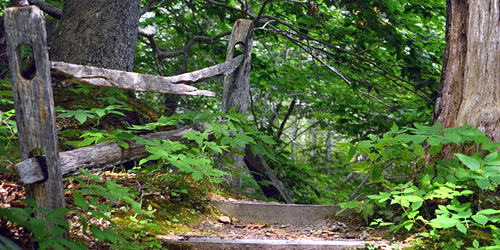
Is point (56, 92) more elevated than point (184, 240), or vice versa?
point (56, 92)

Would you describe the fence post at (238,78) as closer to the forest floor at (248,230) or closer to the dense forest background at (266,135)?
the dense forest background at (266,135)

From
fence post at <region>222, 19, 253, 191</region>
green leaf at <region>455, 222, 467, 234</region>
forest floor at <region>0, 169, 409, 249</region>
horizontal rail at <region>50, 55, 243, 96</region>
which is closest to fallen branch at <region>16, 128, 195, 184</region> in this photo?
forest floor at <region>0, 169, 409, 249</region>

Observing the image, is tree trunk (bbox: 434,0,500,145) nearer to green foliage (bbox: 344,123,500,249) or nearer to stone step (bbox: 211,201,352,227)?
green foliage (bbox: 344,123,500,249)

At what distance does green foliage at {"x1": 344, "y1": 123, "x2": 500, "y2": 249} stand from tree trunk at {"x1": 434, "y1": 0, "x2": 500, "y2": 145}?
0.78 feet

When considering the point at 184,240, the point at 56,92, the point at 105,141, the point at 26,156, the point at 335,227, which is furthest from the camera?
the point at 56,92

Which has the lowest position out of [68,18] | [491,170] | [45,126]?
[491,170]

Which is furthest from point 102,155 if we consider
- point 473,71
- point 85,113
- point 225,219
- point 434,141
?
point 473,71

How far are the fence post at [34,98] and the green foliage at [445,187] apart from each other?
2.05 meters

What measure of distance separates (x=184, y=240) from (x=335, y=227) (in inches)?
51.9

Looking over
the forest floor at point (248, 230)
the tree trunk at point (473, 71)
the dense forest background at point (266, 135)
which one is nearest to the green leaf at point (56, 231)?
the dense forest background at point (266, 135)

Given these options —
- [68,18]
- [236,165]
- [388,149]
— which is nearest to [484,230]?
[388,149]

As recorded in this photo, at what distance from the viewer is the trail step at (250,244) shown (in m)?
2.97

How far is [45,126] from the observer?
2.22m

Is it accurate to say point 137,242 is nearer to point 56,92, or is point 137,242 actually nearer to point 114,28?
point 56,92
